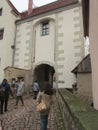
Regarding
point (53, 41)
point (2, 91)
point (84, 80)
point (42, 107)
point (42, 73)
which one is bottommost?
point (42, 107)

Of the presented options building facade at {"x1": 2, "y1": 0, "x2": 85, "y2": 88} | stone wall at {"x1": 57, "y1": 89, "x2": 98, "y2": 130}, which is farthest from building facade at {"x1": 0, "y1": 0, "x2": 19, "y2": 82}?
stone wall at {"x1": 57, "y1": 89, "x2": 98, "y2": 130}

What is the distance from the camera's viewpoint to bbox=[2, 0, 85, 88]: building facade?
15.5 meters

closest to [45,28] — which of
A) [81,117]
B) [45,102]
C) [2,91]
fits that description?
[2,91]

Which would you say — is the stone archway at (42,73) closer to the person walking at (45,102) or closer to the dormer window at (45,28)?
the dormer window at (45,28)

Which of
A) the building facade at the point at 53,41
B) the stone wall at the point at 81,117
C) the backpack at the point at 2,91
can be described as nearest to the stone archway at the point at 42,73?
the building facade at the point at 53,41

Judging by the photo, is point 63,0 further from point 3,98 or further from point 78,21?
point 3,98

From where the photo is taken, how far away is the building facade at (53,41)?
50.8ft

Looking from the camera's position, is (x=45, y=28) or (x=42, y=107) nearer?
(x=42, y=107)

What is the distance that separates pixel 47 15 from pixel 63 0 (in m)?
3.65

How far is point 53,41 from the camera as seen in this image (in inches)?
666

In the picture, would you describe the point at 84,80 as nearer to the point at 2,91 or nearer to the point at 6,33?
the point at 2,91

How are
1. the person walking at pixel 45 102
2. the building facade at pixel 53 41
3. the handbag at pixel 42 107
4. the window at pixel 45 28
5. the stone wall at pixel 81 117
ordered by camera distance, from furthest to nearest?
the window at pixel 45 28 → the building facade at pixel 53 41 → the person walking at pixel 45 102 → the handbag at pixel 42 107 → the stone wall at pixel 81 117

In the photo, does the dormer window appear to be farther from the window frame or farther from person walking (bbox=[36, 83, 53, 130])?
person walking (bbox=[36, 83, 53, 130])

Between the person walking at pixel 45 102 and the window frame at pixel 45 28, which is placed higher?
the window frame at pixel 45 28
